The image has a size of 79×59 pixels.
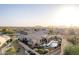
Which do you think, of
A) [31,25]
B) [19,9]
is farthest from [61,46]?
[19,9]

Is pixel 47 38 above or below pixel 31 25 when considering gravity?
below

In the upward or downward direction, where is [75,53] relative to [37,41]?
downward

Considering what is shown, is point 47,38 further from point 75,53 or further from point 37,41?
point 75,53

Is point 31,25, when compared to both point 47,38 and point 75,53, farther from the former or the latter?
point 75,53

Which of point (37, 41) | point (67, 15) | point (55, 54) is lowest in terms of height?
point (55, 54)

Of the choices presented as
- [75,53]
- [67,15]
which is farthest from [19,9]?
[75,53]

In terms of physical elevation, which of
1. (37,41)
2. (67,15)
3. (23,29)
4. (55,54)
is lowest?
(55,54)

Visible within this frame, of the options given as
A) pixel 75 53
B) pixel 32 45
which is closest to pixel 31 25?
pixel 32 45

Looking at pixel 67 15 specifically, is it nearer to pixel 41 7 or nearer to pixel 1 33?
pixel 41 7
